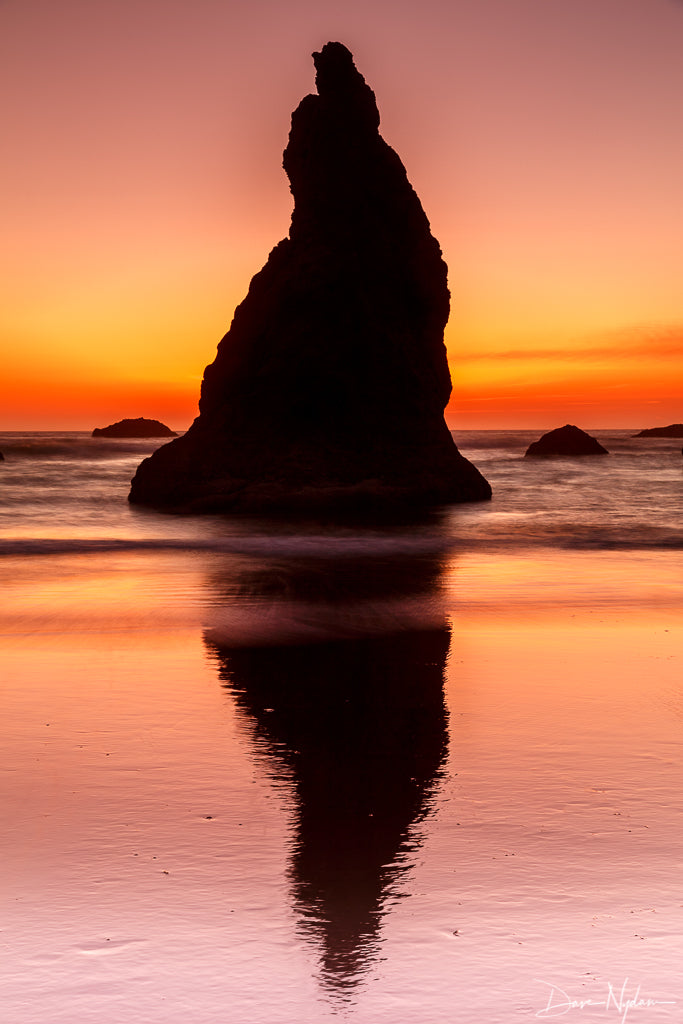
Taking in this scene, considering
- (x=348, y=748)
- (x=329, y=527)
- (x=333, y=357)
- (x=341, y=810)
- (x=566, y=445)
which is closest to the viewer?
(x=341, y=810)

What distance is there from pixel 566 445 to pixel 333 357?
235ft

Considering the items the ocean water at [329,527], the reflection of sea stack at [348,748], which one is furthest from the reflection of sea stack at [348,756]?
the ocean water at [329,527]

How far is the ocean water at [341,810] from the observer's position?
377 centimetres

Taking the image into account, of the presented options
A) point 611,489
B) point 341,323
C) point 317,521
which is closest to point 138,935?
point 317,521

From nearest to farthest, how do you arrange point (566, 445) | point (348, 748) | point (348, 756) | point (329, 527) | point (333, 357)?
point (348, 756) → point (348, 748) → point (329, 527) → point (333, 357) → point (566, 445)

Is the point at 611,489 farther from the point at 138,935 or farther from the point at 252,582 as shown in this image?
the point at 138,935

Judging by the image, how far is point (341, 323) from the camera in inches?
1272

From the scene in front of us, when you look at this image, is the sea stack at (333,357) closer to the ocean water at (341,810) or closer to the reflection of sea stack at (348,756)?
the ocean water at (341,810)

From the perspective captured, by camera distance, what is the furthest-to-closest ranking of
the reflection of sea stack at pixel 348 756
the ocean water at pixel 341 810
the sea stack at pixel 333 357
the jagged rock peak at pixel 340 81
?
the jagged rock peak at pixel 340 81 < the sea stack at pixel 333 357 < the reflection of sea stack at pixel 348 756 < the ocean water at pixel 341 810

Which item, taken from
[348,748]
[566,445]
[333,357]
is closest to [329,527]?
[333,357]

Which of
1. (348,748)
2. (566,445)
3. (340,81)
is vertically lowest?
(348,748)

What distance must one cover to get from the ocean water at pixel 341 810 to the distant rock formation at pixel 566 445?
88361mm

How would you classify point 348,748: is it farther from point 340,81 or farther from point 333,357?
point 340,81

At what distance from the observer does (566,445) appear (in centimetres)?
10025
